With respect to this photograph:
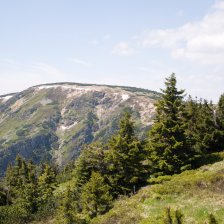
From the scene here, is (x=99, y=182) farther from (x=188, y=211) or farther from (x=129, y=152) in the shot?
(x=188, y=211)

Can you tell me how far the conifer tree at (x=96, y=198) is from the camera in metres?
41.8

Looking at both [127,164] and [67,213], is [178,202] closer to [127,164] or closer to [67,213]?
[67,213]

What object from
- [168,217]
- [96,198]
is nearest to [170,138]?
[96,198]

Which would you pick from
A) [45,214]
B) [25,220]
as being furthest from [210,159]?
[25,220]

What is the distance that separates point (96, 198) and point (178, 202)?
10.7 m

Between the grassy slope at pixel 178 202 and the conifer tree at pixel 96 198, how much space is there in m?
1.45

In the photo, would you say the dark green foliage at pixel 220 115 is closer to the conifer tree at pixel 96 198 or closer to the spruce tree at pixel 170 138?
the spruce tree at pixel 170 138

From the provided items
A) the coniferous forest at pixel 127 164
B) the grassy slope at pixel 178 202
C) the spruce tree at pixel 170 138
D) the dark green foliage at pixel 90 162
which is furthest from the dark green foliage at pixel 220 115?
the grassy slope at pixel 178 202

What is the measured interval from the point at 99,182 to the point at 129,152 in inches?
332

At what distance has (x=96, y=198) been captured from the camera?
41906mm

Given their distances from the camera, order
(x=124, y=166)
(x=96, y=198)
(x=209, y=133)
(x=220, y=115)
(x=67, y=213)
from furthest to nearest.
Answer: (x=220, y=115) < (x=209, y=133) < (x=124, y=166) < (x=96, y=198) < (x=67, y=213)

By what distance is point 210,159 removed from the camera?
53156 mm

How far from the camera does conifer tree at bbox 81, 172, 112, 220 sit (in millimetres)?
41781

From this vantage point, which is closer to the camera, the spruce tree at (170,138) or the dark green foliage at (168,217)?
the dark green foliage at (168,217)
